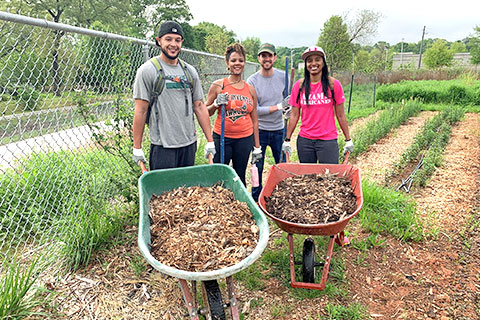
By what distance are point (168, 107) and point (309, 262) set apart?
1649 millimetres

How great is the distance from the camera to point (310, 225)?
6.44 ft

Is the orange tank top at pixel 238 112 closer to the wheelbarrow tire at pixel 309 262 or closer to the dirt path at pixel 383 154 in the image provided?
the wheelbarrow tire at pixel 309 262

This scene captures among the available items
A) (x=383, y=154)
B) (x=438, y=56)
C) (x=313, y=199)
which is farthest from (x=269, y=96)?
(x=438, y=56)

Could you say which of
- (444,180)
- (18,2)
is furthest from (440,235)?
(18,2)

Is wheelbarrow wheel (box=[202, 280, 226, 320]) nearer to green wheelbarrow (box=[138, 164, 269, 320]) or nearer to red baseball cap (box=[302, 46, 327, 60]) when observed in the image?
green wheelbarrow (box=[138, 164, 269, 320])

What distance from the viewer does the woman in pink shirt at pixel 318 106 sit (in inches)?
113

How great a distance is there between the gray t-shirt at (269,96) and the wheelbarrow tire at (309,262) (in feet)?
4.94

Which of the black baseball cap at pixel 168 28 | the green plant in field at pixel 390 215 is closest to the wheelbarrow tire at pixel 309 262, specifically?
the green plant in field at pixel 390 215

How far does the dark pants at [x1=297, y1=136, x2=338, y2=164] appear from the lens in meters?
2.98

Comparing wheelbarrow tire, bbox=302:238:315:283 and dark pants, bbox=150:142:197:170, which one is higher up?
dark pants, bbox=150:142:197:170

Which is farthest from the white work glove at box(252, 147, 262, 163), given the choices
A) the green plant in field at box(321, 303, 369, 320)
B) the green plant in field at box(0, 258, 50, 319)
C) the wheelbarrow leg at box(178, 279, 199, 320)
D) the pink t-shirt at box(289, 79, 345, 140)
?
the green plant in field at box(0, 258, 50, 319)

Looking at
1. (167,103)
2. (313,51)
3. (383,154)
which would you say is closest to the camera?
(167,103)

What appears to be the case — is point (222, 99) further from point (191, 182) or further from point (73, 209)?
point (73, 209)

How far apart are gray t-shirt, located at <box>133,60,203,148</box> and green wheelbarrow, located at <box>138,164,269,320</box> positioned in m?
0.34
